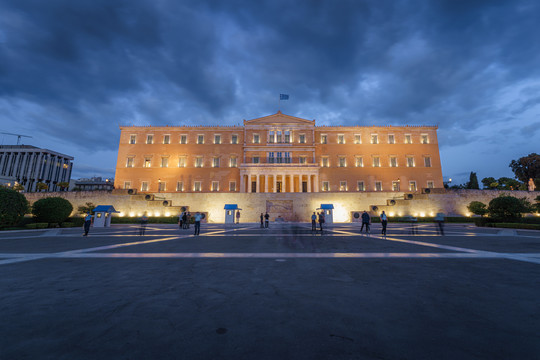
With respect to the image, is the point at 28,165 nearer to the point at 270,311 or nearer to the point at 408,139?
the point at 270,311

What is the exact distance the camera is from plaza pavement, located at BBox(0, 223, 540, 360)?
7.61 ft

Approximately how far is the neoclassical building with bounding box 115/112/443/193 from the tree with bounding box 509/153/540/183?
2909 cm

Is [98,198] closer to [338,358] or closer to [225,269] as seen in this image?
[225,269]

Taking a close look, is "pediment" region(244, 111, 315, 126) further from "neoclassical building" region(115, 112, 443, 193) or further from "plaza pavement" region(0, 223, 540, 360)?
"plaza pavement" region(0, 223, 540, 360)

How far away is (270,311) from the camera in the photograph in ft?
10.7

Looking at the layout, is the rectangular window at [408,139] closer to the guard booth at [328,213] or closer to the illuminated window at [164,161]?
the guard booth at [328,213]

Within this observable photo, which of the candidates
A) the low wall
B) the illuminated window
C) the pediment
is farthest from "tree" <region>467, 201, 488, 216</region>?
the illuminated window

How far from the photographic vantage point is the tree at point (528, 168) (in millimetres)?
53281

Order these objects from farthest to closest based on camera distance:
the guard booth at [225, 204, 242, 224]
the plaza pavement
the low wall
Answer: the low wall, the guard booth at [225, 204, 242, 224], the plaza pavement

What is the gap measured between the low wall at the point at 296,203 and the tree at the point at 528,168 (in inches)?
1141

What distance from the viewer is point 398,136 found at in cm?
Answer: 4628

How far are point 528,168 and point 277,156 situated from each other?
6095cm

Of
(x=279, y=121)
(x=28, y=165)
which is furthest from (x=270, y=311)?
(x=28, y=165)

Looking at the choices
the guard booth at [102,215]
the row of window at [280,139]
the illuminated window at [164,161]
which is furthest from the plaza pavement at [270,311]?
the illuminated window at [164,161]
